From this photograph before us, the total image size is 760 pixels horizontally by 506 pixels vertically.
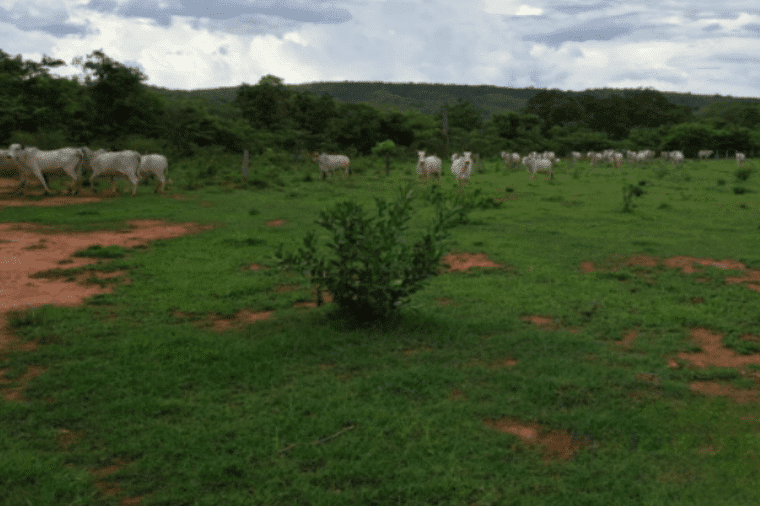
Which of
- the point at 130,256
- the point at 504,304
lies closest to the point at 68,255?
the point at 130,256

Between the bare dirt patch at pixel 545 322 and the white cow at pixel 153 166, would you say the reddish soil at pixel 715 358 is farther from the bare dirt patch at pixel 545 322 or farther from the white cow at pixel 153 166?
the white cow at pixel 153 166

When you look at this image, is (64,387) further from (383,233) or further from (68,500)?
(383,233)

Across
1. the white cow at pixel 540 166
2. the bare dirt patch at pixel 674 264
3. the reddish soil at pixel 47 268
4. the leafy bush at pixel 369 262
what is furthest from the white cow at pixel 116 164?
the white cow at pixel 540 166

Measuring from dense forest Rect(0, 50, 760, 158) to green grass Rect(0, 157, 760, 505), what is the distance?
19.8m

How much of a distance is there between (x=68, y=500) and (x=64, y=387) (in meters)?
1.59

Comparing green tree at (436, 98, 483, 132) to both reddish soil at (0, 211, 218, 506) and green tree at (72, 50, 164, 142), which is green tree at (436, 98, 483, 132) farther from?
reddish soil at (0, 211, 218, 506)

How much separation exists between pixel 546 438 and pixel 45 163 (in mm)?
16519

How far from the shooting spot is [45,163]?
53.1 feet

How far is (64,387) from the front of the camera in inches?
174

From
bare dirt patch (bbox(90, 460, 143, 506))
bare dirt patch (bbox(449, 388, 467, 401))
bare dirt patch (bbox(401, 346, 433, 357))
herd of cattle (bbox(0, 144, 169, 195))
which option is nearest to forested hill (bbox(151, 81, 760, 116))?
herd of cattle (bbox(0, 144, 169, 195))

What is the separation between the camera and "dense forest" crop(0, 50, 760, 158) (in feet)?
86.2

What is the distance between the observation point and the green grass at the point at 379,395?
10.7 ft

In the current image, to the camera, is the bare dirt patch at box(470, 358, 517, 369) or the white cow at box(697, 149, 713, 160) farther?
the white cow at box(697, 149, 713, 160)

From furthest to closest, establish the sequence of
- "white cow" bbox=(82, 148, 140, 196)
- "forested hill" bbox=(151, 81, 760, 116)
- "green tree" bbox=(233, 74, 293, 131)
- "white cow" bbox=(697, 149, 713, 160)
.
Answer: "forested hill" bbox=(151, 81, 760, 116) → "white cow" bbox=(697, 149, 713, 160) → "green tree" bbox=(233, 74, 293, 131) → "white cow" bbox=(82, 148, 140, 196)
